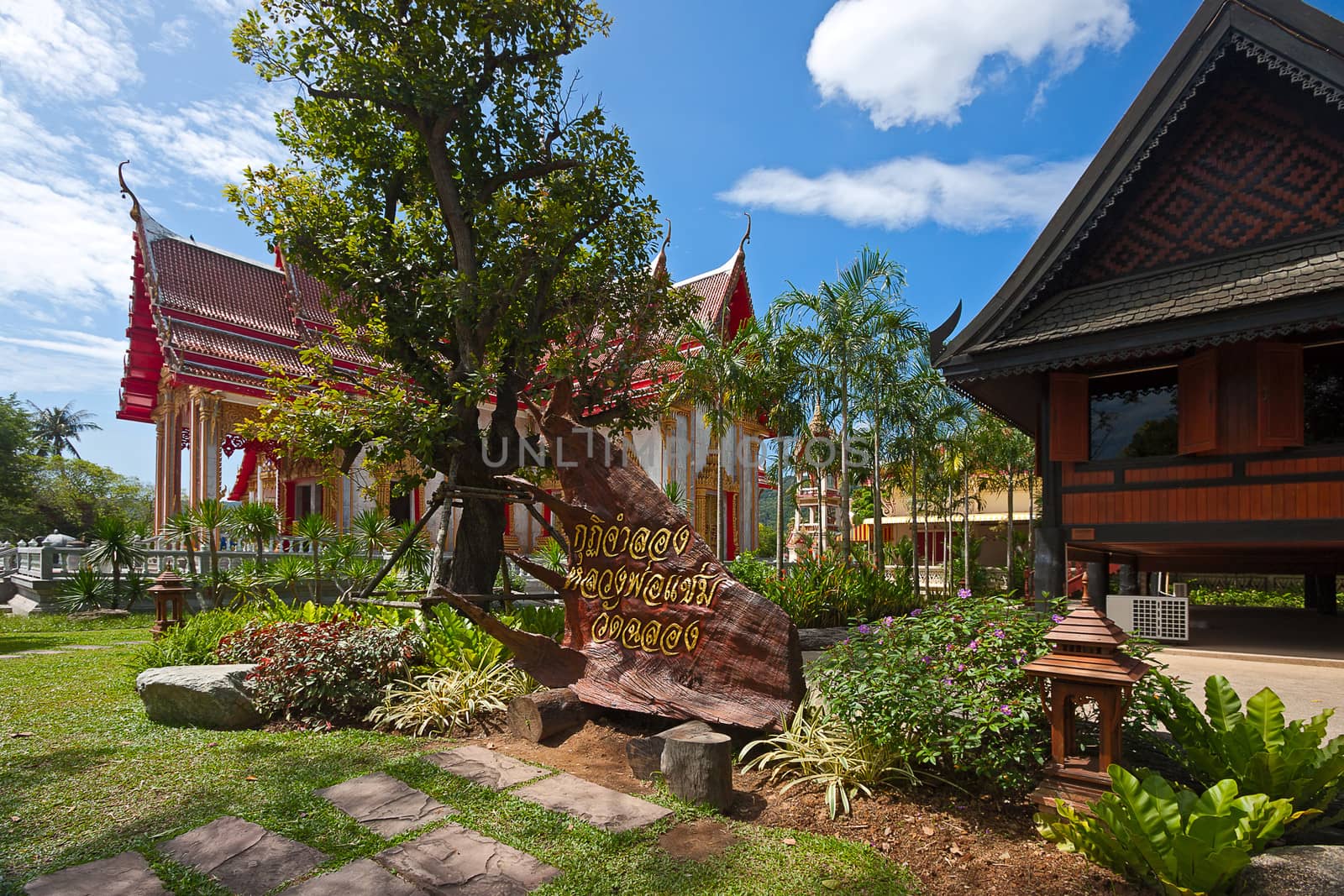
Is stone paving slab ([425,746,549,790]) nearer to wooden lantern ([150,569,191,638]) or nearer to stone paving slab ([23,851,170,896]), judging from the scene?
stone paving slab ([23,851,170,896])

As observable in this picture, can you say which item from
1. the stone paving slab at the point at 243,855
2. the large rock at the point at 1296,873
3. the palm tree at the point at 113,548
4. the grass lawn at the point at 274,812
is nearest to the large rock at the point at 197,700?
the grass lawn at the point at 274,812

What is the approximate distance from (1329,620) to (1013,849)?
14.1m

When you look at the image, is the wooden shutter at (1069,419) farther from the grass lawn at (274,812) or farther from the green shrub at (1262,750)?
the grass lawn at (274,812)

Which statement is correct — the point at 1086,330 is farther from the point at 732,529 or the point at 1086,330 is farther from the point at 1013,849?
the point at 732,529

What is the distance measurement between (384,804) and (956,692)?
10.5ft

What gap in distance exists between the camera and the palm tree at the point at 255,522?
42.4ft

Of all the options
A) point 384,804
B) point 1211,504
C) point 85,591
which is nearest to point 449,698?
point 384,804

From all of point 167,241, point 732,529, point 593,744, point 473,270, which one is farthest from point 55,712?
point 732,529

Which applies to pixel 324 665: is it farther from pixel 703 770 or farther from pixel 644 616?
pixel 703 770

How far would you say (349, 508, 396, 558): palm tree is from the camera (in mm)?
14430

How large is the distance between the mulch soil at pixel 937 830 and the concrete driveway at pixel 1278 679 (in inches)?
127

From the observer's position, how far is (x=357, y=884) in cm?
321

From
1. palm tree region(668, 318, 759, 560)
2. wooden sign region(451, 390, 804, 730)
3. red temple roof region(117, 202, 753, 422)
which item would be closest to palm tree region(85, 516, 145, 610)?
red temple roof region(117, 202, 753, 422)

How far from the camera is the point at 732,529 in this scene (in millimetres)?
25125
